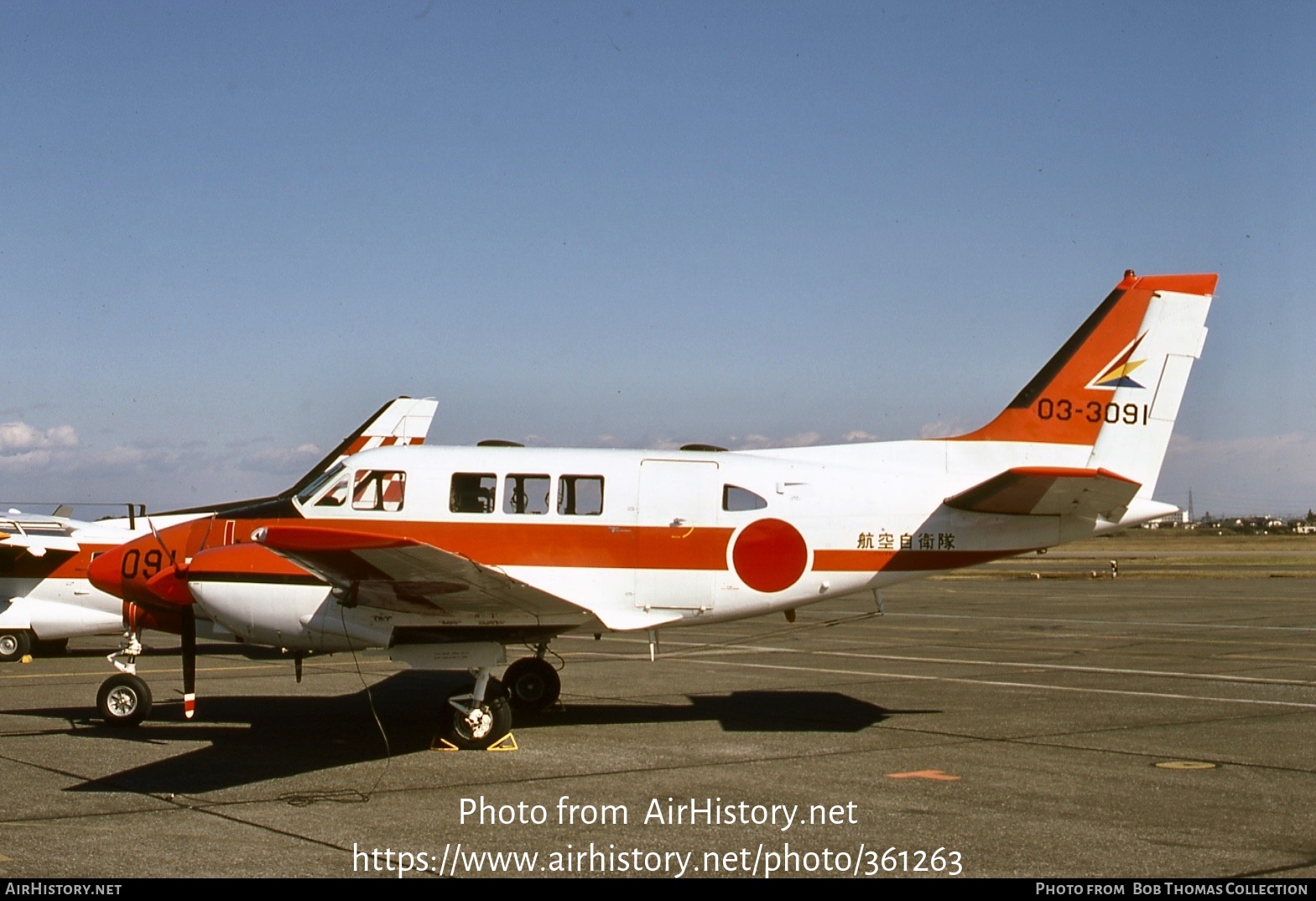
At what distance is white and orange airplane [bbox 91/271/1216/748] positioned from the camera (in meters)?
13.5

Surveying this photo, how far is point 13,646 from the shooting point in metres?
22.1

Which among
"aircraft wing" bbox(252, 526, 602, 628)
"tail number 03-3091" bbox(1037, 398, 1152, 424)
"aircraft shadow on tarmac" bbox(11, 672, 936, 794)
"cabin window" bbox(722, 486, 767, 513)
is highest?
"tail number 03-3091" bbox(1037, 398, 1152, 424)

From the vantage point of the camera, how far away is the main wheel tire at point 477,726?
1296cm

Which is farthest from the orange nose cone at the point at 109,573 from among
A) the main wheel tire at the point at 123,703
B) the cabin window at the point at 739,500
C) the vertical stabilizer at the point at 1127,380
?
the vertical stabilizer at the point at 1127,380

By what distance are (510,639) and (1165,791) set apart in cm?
694

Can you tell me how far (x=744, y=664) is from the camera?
69.6 ft

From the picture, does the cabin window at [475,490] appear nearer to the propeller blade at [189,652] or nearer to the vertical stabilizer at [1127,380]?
the propeller blade at [189,652]

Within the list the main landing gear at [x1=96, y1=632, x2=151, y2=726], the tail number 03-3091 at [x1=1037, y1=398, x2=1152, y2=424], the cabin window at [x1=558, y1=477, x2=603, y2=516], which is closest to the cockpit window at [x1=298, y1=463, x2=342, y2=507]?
the cabin window at [x1=558, y1=477, x2=603, y2=516]

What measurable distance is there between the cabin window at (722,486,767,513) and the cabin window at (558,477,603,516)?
4.72 ft

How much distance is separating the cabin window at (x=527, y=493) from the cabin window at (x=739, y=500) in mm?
2016

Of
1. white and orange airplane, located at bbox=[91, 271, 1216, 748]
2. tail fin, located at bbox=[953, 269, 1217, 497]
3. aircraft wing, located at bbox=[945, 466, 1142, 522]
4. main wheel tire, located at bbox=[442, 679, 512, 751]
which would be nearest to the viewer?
main wheel tire, located at bbox=[442, 679, 512, 751]

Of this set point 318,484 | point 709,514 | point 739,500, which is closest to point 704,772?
A: point 709,514

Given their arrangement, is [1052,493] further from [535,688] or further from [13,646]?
[13,646]

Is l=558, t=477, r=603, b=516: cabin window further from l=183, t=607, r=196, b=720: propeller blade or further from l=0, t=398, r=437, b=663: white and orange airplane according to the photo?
l=0, t=398, r=437, b=663: white and orange airplane
